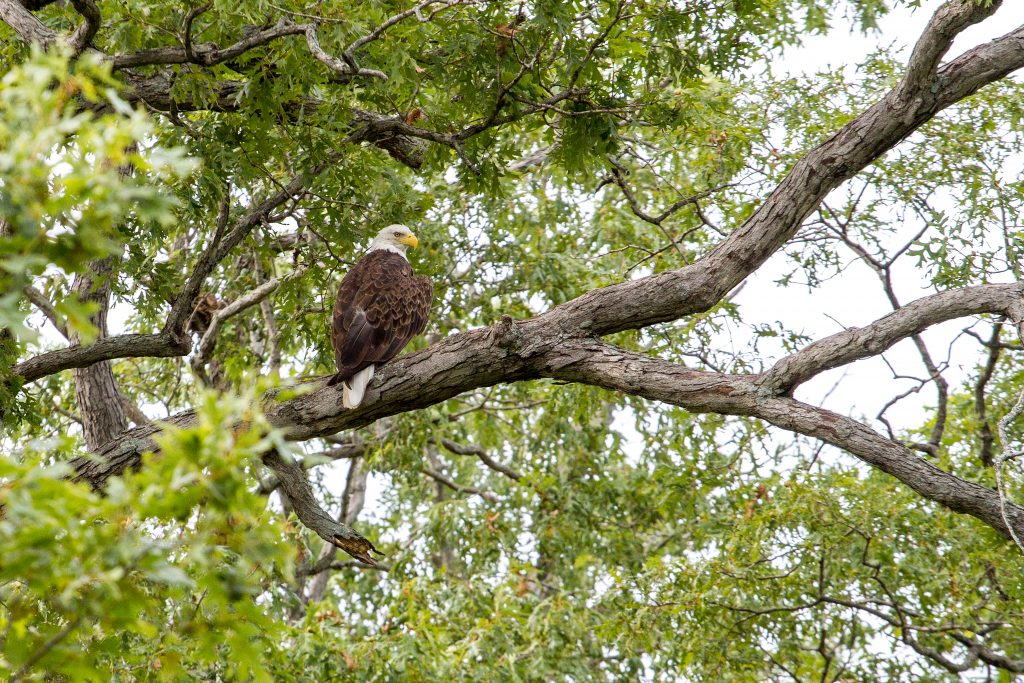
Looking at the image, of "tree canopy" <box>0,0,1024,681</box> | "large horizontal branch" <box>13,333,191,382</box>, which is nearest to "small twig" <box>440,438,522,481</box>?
"tree canopy" <box>0,0,1024,681</box>

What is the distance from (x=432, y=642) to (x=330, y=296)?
229 cm

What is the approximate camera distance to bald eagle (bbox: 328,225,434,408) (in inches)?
169

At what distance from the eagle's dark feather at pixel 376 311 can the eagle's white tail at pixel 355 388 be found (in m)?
0.03

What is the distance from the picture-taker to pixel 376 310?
4.84 m

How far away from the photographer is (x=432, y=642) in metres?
5.81

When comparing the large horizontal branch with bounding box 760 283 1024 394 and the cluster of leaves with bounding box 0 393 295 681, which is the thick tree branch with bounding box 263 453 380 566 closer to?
the large horizontal branch with bounding box 760 283 1024 394

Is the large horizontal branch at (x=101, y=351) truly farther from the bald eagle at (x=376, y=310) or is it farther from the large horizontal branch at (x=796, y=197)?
the large horizontal branch at (x=796, y=197)

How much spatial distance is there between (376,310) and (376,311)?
0.02m

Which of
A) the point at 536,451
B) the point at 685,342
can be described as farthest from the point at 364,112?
the point at 536,451

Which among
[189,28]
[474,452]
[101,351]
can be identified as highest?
[474,452]

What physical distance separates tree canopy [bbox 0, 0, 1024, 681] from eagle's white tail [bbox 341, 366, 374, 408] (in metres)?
0.06

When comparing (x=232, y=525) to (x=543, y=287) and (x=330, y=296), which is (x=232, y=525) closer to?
(x=330, y=296)

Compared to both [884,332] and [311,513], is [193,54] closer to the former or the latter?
[311,513]

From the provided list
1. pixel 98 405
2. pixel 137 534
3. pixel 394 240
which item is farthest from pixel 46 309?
pixel 137 534
